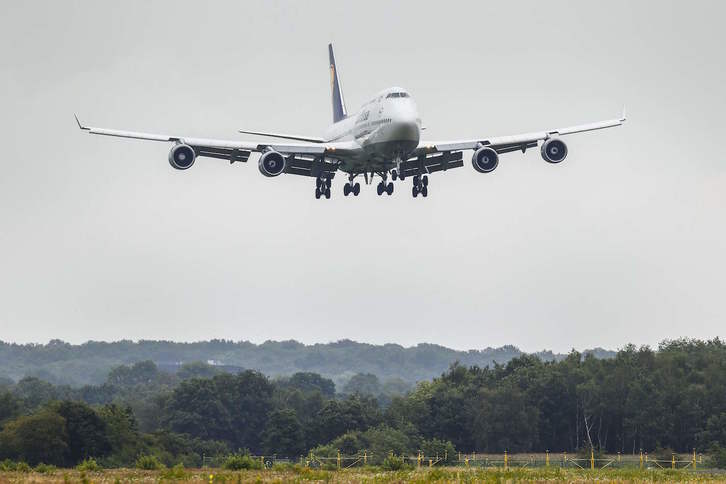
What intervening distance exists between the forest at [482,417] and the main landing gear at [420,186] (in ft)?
75.4

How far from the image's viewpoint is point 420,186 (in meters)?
90.6

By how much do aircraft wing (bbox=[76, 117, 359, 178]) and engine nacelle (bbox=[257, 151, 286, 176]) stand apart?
0.81 metres

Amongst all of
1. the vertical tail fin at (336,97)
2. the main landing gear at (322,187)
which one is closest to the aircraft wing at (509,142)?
the main landing gear at (322,187)

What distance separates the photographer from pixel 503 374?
141 metres

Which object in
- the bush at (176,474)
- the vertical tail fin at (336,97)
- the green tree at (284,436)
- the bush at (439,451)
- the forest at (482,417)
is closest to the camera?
the bush at (176,474)

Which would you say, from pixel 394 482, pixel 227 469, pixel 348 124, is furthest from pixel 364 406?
pixel 394 482

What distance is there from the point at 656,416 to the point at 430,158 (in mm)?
40795

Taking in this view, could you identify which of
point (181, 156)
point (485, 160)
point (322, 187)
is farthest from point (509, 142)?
point (181, 156)

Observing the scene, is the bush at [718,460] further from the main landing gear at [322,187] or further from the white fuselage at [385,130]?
the main landing gear at [322,187]

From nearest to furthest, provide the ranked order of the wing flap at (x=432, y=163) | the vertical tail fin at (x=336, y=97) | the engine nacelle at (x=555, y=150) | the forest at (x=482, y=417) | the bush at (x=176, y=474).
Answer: the bush at (x=176, y=474), the engine nacelle at (x=555, y=150), the wing flap at (x=432, y=163), the forest at (x=482, y=417), the vertical tail fin at (x=336, y=97)

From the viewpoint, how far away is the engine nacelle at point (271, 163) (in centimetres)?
8325

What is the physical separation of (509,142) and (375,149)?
35.3 ft

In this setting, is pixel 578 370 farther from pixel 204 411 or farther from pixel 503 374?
pixel 204 411

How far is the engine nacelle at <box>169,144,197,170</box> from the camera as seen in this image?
3201 inches
